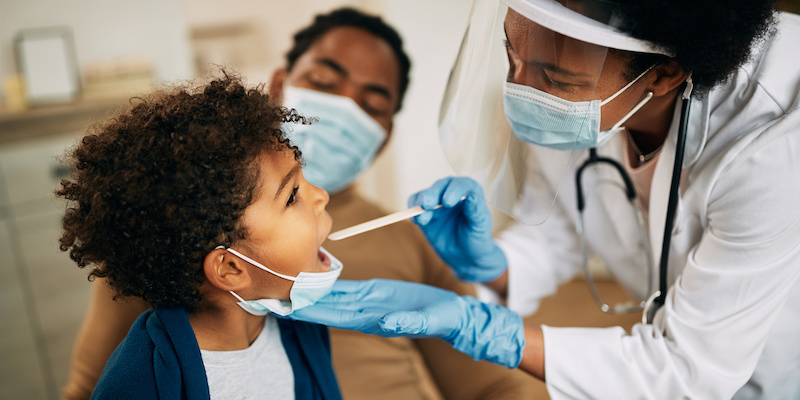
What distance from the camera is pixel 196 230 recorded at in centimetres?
86

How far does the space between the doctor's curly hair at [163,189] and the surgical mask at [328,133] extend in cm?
66

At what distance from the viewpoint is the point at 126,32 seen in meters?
2.84

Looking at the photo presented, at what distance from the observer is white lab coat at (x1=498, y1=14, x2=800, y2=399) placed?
3.18ft

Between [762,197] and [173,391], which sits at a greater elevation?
[762,197]

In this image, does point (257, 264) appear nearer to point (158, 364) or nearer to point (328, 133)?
point (158, 364)

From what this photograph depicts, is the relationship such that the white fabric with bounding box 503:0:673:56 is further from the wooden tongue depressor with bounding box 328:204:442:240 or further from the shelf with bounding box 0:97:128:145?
the shelf with bounding box 0:97:128:145

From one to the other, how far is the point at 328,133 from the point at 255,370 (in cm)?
77

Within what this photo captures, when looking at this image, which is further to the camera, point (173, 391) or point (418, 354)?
point (418, 354)

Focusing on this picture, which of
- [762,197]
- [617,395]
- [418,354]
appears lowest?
[418,354]

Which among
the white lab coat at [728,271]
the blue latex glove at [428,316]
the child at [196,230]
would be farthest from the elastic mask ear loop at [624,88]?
the child at [196,230]

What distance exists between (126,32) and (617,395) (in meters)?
2.81

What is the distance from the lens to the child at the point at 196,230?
0.83m

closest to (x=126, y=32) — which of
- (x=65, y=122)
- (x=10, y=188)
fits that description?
(x=65, y=122)

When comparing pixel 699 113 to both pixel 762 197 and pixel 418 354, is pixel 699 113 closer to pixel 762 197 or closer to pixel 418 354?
pixel 762 197
